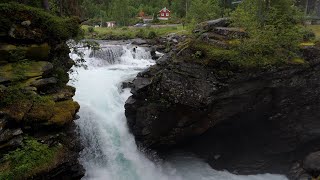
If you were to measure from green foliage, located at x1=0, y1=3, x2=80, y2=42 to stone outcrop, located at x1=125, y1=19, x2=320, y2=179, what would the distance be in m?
4.38

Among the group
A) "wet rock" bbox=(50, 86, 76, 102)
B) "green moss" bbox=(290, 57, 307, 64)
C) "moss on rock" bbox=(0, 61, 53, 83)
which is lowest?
"wet rock" bbox=(50, 86, 76, 102)

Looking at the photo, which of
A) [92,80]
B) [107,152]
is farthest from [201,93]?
[92,80]

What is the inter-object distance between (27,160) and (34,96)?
2502 millimetres

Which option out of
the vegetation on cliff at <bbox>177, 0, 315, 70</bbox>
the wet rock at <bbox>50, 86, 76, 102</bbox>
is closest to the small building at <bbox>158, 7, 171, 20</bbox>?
the vegetation on cliff at <bbox>177, 0, 315, 70</bbox>

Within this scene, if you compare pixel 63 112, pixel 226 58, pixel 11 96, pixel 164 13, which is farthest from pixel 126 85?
pixel 164 13

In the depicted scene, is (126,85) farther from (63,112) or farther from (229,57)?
(63,112)

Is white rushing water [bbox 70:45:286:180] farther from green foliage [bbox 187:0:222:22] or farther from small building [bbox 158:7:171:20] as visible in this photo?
small building [bbox 158:7:171:20]

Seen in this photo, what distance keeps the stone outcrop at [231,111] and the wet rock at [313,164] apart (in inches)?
2.7

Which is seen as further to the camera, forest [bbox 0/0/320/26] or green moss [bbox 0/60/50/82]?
forest [bbox 0/0/320/26]

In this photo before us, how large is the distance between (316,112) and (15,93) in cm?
1478

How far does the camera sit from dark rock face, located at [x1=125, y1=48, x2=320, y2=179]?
52.9 ft

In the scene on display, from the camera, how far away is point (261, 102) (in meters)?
17.4

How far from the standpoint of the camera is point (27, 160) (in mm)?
11430

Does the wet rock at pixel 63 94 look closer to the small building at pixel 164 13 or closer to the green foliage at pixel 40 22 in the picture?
the green foliage at pixel 40 22
